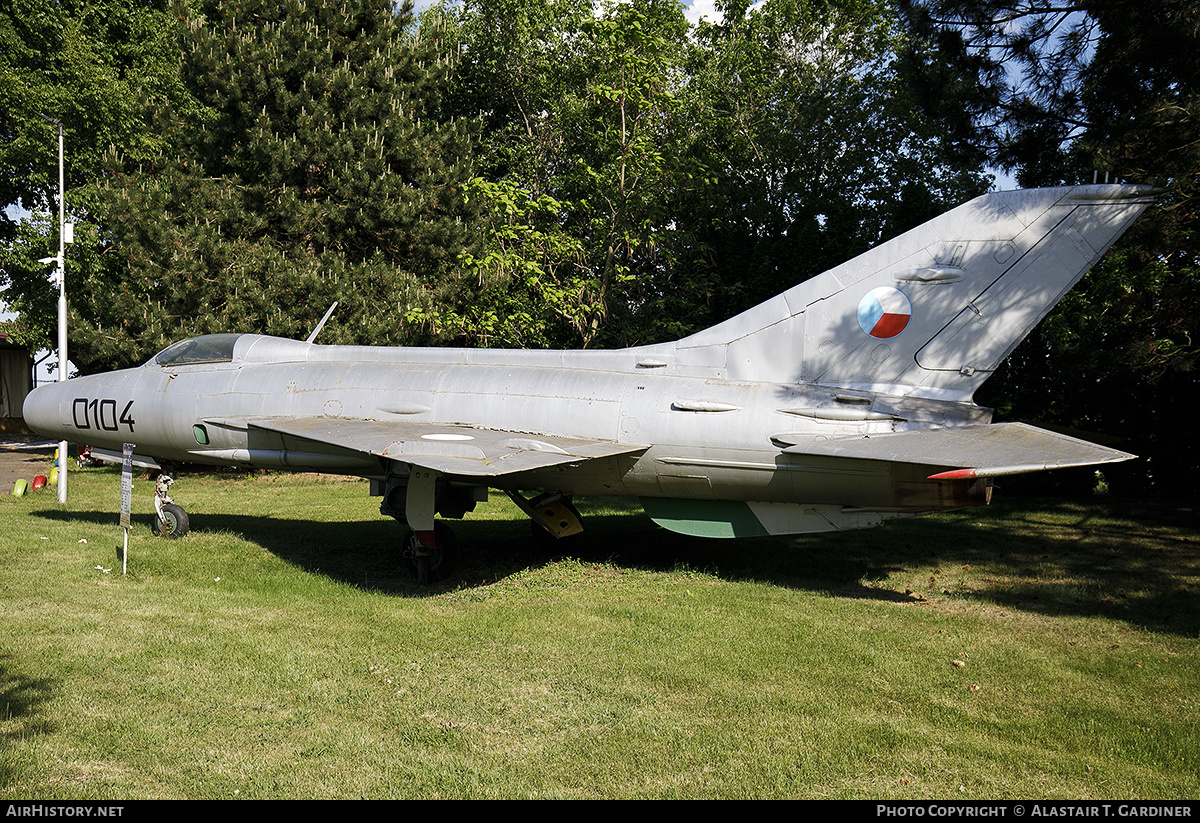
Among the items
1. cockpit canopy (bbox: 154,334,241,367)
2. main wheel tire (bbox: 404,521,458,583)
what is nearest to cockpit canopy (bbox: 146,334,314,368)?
cockpit canopy (bbox: 154,334,241,367)

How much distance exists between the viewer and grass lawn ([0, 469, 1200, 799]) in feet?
15.2

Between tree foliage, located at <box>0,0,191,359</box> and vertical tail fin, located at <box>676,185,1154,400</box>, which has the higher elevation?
tree foliage, located at <box>0,0,191,359</box>

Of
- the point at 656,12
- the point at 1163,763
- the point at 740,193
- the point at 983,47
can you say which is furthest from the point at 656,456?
the point at 656,12

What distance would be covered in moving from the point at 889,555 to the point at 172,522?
1063 centimetres

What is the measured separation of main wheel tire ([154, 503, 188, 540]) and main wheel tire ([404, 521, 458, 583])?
13.5 ft

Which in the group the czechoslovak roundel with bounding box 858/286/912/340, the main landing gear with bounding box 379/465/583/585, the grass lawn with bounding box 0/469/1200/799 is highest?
the czechoslovak roundel with bounding box 858/286/912/340

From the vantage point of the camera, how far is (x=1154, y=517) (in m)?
14.6

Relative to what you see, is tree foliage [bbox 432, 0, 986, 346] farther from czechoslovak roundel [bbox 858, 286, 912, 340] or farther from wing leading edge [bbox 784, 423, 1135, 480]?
wing leading edge [bbox 784, 423, 1135, 480]

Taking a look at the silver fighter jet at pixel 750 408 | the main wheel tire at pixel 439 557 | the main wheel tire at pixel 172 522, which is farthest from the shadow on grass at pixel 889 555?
the silver fighter jet at pixel 750 408

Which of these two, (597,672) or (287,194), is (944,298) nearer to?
(597,672)

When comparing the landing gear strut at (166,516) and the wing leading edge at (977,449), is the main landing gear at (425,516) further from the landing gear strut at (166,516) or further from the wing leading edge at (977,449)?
the wing leading edge at (977,449)

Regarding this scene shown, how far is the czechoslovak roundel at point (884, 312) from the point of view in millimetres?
8695
